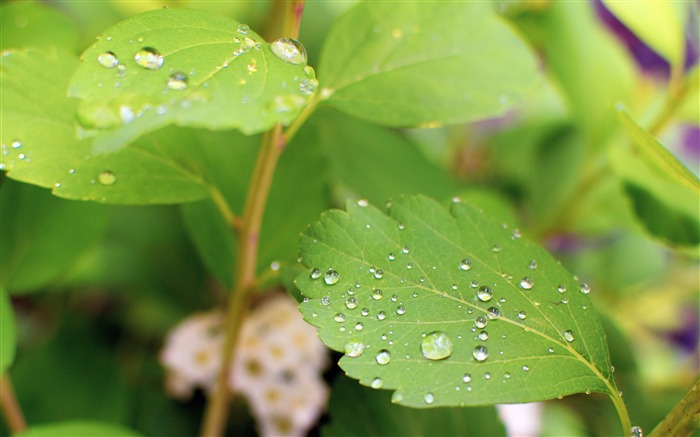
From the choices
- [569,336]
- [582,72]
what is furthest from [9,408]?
[582,72]

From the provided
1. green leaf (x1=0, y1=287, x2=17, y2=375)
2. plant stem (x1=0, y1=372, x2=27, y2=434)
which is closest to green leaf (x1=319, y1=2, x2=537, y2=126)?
green leaf (x1=0, y1=287, x2=17, y2=375)

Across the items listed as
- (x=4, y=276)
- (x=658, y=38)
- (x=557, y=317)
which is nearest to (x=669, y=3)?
(x=658, y=38)

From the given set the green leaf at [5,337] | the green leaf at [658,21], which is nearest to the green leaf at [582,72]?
the green leaf at [658,21]

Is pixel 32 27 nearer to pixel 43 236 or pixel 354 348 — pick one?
pixel 43 236

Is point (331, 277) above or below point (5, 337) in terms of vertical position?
above

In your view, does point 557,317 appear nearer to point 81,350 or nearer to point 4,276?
point 4,276

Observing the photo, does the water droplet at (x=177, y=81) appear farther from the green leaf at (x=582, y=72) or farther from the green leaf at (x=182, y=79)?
the green leaf at (x=582, y=72)
